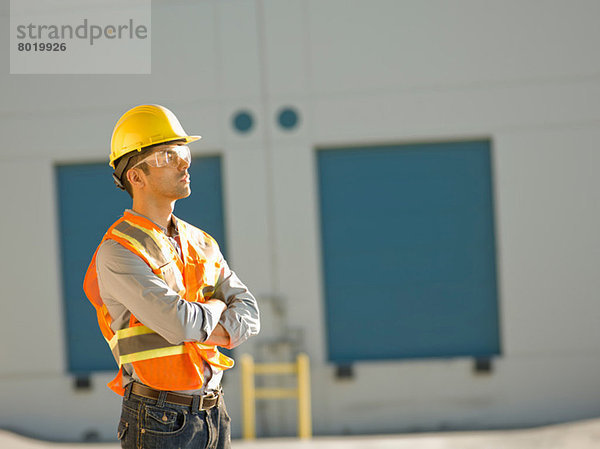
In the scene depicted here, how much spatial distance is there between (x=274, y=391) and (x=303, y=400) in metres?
0.50

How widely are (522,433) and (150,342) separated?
249 inches

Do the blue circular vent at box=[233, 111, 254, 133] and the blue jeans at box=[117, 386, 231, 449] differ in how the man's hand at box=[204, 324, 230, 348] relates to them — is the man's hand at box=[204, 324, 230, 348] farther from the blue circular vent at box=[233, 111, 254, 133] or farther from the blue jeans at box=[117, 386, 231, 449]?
the blue circular vent at box=[233, 111, 254, 133]

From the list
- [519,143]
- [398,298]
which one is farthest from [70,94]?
[519,143]

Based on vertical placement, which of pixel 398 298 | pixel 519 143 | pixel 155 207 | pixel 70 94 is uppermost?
pixel 70 94

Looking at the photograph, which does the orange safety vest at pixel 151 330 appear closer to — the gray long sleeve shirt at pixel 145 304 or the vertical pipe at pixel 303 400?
the gray long sleeve shirt at pixel 145 304

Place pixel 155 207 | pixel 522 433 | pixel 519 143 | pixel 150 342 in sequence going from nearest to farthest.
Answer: pixel 150 342 → pixel 155 207 → pixel 522 433 → pixel 519 143

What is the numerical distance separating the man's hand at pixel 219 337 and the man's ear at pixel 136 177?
1.83 ft

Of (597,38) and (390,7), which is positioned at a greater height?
(390,7)

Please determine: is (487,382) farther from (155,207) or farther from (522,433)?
(155,207)

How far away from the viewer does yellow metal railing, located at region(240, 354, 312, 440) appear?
7.79m

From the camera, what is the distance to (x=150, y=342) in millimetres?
2283

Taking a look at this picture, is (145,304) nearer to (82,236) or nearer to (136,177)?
(136,177)

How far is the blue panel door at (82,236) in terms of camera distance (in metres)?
8.70

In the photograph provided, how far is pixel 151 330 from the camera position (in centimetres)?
230
